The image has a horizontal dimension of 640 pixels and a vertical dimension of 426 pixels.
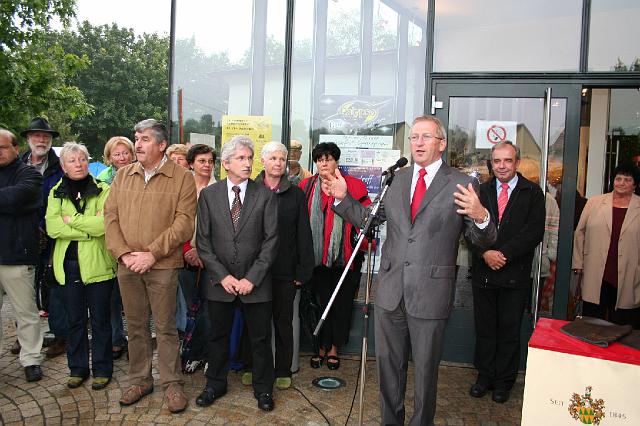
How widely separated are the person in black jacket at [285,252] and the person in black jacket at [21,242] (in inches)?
76.0

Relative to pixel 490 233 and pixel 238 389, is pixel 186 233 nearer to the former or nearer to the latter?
pixel 238 389

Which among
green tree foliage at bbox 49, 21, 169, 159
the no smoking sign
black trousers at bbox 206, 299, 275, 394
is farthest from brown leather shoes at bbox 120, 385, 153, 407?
green tree foliage at bbox 49, 21, 169, 159

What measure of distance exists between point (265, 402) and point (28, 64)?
890 centimetres

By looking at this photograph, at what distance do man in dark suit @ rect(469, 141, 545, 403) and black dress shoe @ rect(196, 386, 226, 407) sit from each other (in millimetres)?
2143

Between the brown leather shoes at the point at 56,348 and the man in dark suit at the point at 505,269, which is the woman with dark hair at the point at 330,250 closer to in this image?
the man in dark suit at the point at 505,269

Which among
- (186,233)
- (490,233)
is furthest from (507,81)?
(186,233)

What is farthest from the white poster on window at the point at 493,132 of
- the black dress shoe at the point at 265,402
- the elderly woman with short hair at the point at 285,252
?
the black dress shoe at the point at 265,402

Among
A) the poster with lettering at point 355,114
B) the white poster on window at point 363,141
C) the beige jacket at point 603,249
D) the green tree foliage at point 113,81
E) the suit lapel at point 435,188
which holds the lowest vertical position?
the beige jacket at point 603,249

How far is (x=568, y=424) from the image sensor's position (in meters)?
2.59

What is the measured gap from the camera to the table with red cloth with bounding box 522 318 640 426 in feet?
8.18

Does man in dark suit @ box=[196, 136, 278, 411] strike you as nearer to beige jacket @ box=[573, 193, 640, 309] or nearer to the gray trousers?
the gray trousers

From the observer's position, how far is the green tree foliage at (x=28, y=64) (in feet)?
31.6

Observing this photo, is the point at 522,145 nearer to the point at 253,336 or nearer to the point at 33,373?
the point at 253,336

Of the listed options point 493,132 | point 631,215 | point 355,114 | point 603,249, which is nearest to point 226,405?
point 355,114
